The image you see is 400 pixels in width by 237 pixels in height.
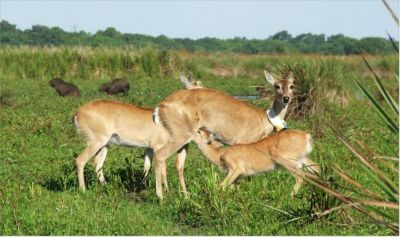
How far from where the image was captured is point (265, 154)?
358 inches

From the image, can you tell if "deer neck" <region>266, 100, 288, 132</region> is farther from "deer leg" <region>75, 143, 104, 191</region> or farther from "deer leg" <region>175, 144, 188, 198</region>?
"deer leg" <region>75, 143, 104, 191</region>

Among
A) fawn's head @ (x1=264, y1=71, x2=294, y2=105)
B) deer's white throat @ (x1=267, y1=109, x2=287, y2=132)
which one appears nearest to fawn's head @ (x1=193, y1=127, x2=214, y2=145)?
deer's white throat @ (x1=267, y1=109, x2=287, y2=132)

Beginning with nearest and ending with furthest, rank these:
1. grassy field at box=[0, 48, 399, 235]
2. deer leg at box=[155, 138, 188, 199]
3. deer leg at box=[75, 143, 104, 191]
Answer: grassy field at box=[0, 48, 399, 235] → deer leg at box=[155, 138, 188, 199] → deer leg at box=[75, 143, 104, 191]

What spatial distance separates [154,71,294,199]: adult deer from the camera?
9.28 metres

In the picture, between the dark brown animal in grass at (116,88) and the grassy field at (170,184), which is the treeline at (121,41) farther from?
the grassy field at (170,184)

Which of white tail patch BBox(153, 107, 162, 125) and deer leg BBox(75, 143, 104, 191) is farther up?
white tail patch BBox(153, 107, 162, 125)

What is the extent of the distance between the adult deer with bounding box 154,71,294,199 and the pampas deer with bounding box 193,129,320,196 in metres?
0.33

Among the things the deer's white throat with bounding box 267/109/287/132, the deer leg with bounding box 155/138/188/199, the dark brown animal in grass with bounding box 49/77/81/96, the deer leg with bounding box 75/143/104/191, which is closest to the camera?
the deer leg with bounding box 155/138/188/199

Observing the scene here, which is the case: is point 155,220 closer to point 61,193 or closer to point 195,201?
point 195,201

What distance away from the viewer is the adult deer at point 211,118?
9281 millimetres

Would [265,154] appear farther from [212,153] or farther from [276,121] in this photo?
[276,121]

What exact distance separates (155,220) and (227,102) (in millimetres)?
2595

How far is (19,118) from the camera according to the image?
1474 cm

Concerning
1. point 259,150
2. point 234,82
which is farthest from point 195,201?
point 234,82
